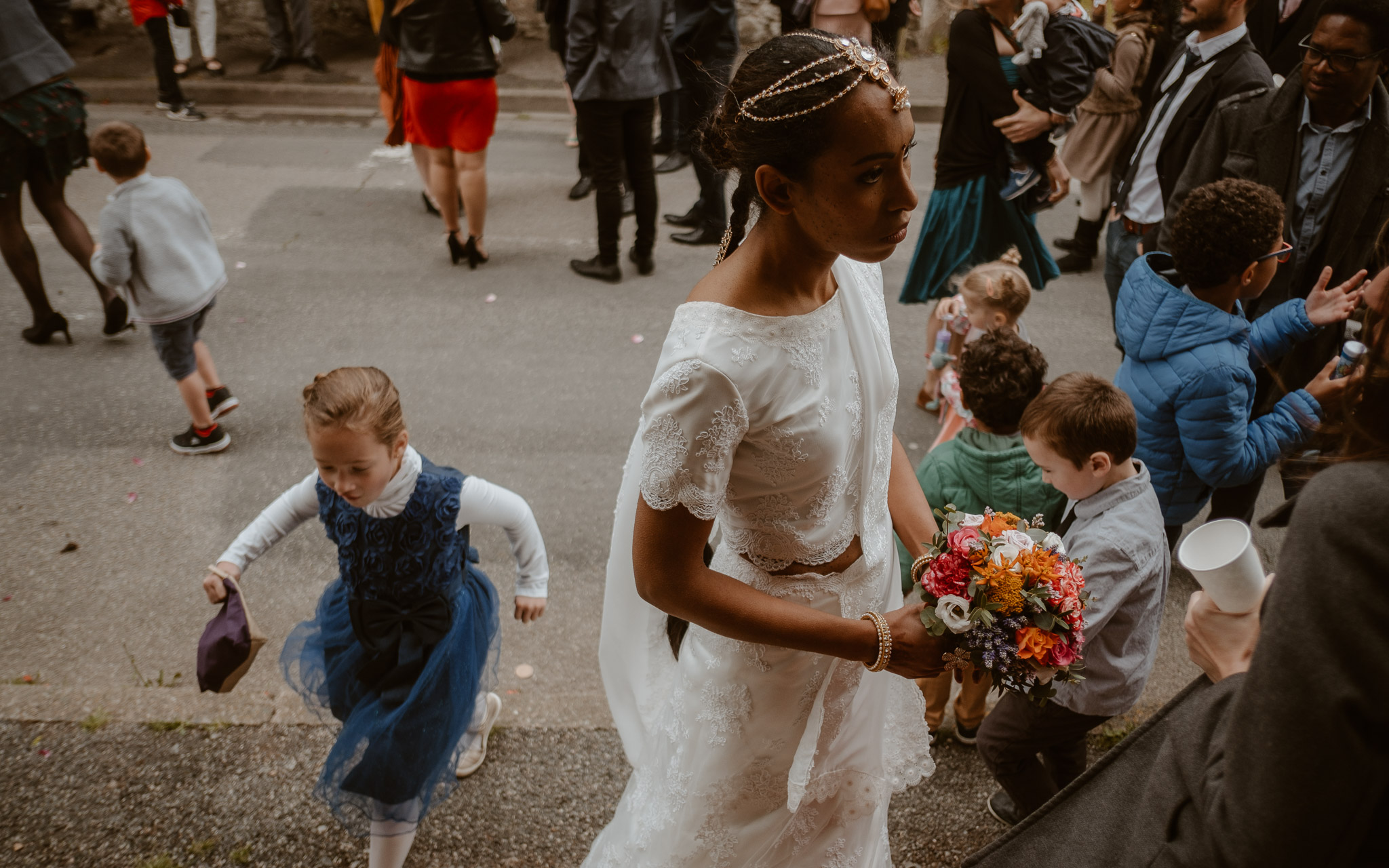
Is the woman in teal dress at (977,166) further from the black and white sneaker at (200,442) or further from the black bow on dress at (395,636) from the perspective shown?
the black and white sneaker at (200,442)

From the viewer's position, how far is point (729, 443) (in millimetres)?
1608

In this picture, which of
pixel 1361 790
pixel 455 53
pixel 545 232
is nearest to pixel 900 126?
pixel 1361 790

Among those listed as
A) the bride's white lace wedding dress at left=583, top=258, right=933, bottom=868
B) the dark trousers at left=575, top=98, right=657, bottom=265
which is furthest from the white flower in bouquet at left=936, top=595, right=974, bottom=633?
the dark trousers at left=575, top=98, right=657, bottom=265

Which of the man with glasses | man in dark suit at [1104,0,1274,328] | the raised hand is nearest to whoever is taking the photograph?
the raised hand

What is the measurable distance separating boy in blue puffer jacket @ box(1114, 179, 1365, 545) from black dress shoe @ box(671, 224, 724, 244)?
4.17 meters

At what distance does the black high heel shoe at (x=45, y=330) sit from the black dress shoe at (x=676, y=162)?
4810 mm

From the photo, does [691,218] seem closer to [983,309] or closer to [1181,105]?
[1181,105]

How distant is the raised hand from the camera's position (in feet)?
10.4

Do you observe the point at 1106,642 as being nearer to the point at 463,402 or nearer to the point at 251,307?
the point at 463,402

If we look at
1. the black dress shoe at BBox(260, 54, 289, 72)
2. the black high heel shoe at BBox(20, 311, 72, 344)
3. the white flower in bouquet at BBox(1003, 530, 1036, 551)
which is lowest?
the black high heel shoe at BBox(20, 311, 72, 344)

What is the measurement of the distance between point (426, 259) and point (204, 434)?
257cm

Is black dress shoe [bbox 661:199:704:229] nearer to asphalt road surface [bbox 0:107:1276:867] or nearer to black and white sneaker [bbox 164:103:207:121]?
asphalt road surface [bbox 0:107:1276:867]

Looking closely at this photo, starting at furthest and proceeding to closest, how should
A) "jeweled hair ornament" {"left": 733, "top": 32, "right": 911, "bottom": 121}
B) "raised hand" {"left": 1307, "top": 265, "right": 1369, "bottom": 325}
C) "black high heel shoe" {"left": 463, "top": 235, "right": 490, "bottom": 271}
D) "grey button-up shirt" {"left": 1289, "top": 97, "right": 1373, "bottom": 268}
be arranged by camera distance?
"black high heel shoe" {"left": 463, "top": 235, "right": 490, "bottom": 271}, "grey button-up shirt" {"left": 1289, "top": 97, "right": 1373, "bottom": 268}, "raised hand" {"left": 1307, "top": 265, "right": 1369, "bottom": 325}, "jeweled hair ornament" {"left": 733, "top": 32, "right": 911, "bottom": 121}

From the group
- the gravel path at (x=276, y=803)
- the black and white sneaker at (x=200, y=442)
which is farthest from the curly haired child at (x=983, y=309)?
the black and white sneaker at (x=200, y=442)
